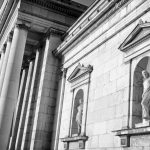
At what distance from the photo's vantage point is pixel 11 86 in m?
19.2

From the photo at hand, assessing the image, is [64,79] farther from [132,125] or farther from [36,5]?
[132,125]

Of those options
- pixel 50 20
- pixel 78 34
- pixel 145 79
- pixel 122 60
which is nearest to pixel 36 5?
pixel 50 20

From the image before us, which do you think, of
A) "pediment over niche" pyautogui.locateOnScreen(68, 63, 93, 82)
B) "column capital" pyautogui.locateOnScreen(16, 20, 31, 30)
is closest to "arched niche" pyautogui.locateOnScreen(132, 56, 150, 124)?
"pediment over niche" pyautogui.locateOnScreen(68, 63, 93, 82)

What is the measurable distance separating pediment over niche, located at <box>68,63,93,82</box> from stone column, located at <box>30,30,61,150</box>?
9.29 feet

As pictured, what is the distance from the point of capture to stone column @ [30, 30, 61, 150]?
18188 millimetres

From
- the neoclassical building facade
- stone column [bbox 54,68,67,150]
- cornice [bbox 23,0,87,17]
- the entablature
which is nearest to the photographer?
the entablature

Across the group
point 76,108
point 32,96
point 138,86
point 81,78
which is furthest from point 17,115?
point 138,86

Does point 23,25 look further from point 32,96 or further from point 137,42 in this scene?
point 137,42

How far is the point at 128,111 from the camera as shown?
10.7 meters

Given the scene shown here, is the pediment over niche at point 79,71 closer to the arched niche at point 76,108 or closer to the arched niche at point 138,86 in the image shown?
the arched niche at point 76,108

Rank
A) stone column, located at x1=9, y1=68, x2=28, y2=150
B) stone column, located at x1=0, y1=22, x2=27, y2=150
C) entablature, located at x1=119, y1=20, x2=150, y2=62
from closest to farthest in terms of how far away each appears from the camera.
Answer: entablature, located at x1=119, y1=20, x2=150, y2=62 → stone column, located at x1=0, y1=22, x2=27, y2=150 → stone column, located at x1=9, y1=68, x2=28, y2=150

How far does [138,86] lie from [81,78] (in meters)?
5.36

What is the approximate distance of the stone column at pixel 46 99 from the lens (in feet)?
59.7

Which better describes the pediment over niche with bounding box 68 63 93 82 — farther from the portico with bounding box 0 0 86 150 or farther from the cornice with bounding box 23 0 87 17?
the cornice with bounding box 23 0 87 17
